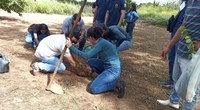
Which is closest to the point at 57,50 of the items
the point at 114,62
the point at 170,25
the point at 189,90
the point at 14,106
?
the point at 114,62

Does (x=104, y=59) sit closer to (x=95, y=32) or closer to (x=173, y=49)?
(x=95, y=32)

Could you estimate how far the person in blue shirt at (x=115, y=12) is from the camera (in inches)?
245

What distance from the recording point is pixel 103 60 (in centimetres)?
461

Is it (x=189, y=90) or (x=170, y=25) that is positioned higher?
(x=170, y=25)

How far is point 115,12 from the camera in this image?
6246mm

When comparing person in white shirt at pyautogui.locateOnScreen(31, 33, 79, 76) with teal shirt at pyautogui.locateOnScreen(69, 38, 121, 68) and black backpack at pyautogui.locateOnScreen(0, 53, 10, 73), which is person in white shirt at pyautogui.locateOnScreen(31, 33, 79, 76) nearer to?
teal shirt at pyautogui.locateOnScreen(69, 38, 121, 68)

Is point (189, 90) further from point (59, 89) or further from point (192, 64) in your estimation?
point (59, 89)

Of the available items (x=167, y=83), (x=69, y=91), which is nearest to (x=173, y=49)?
(x=167, y=83)

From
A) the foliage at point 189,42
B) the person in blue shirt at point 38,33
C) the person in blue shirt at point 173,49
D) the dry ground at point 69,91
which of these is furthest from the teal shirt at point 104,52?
the person in blue shirt at point 38,33

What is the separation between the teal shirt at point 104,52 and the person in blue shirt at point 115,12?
71.7 inches

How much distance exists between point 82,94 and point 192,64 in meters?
1.92

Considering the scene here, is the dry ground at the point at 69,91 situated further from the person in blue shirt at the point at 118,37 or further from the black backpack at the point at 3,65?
the person in blue shirt at the point at 118,37

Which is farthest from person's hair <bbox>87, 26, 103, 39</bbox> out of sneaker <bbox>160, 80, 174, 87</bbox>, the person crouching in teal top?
sneaker <bbox>160, 80, 174, 87</bbox>

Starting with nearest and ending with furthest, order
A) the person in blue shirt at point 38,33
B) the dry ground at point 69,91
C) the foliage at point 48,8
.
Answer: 1. the dry ground at point 69,91
2. the person in blue shirt at point 38,33
3. the foliage at point 48,8
